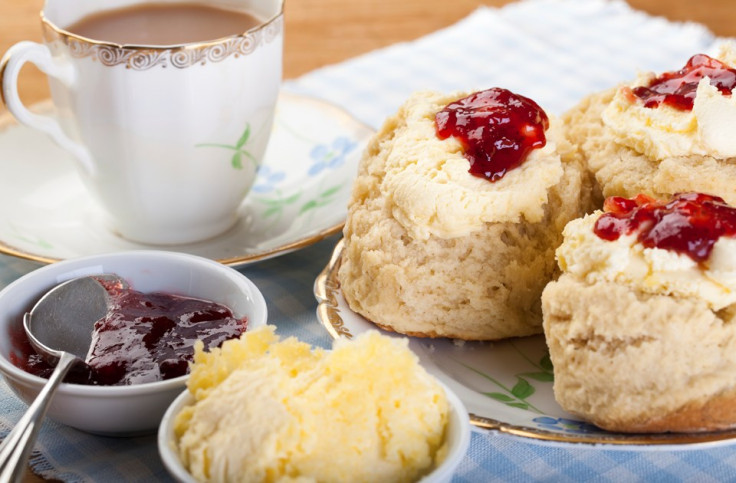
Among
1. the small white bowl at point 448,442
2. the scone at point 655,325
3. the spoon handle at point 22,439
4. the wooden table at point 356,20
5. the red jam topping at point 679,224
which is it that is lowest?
the wooden table at point 356,20

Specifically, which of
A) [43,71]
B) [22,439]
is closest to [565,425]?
[22,439]

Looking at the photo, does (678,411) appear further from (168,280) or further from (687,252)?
(168,280)

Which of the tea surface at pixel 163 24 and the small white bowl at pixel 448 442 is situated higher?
the tea surface at pixel 163 24

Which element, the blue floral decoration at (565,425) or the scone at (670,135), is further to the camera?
the scone at (670,135)

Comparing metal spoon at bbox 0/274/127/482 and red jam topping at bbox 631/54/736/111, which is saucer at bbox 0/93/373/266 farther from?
red jam topping at bbox 631/54/736/111

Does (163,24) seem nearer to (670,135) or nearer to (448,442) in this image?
(670,135)

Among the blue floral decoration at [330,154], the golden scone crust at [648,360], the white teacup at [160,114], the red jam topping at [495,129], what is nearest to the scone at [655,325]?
the golden scone crust at [648,360]

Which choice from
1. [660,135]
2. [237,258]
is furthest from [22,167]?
[660,135]

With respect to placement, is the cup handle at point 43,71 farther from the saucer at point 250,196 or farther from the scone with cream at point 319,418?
the scone with cream at point 319,418
